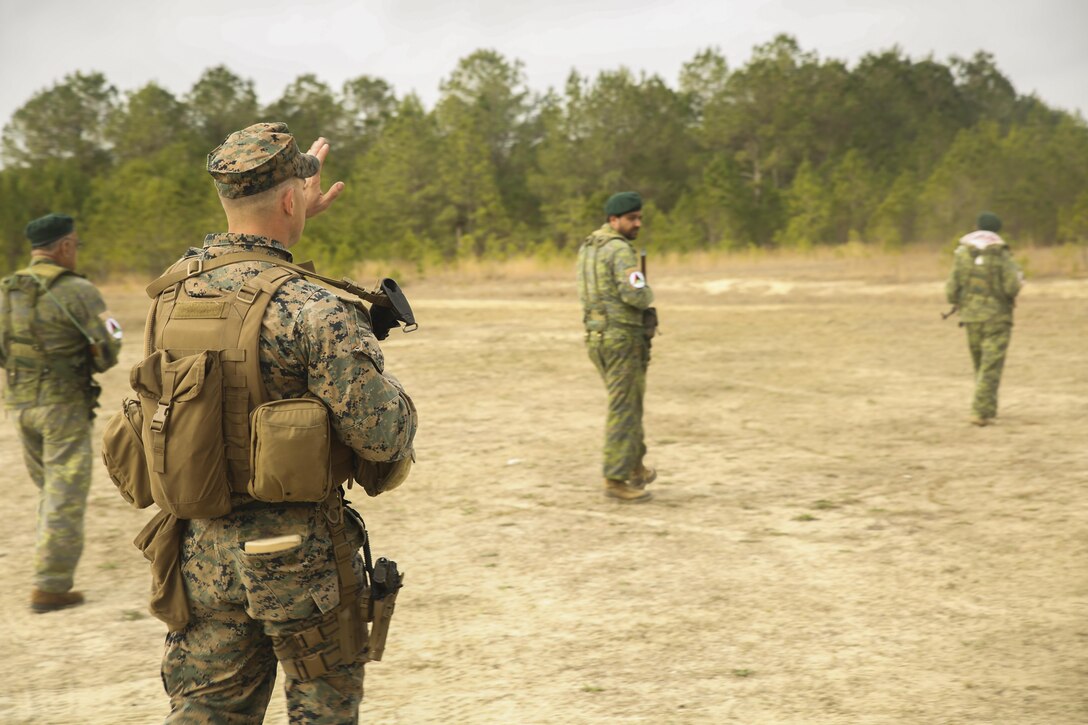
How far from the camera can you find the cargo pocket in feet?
9.58

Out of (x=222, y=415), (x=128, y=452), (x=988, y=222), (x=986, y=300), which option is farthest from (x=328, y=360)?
(x=988, y=222)

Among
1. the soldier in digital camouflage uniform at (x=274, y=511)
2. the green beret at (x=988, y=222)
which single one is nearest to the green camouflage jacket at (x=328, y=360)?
the soldier in digital camouflage uniform at (x=274, y=511)

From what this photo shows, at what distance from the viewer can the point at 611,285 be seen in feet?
25.2

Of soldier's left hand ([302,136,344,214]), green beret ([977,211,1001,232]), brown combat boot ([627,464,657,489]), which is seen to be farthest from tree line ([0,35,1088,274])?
soldier's left hand ([302,136,344,214])

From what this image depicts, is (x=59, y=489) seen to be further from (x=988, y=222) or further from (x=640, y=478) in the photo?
(x=988, y=222)

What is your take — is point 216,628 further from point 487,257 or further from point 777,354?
point 487,257

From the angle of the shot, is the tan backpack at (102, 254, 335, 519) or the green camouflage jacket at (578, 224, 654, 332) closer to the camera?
the tan backpack at (102, 254, 335, 519)

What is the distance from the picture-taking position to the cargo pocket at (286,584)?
292 centimetres

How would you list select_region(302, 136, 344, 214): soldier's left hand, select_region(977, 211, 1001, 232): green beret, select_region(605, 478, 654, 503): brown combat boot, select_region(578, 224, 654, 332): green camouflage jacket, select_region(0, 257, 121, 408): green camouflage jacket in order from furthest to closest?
select_region(977, 211, 1001, 232): green beret
select_region(605, 478, 654, 503): brown combat boot
select_region(578, 224, 654, 332): green camouflage jacket
select_region(0, 257, 121, 408): green camouflage jacket
select_region(302, 136, 344, 214): soldier's left hand

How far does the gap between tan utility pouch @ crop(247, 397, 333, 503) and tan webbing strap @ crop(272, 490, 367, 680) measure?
0.74 ft

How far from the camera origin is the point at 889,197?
113 ft

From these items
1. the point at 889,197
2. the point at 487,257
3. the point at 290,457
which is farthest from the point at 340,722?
the point at 487,257

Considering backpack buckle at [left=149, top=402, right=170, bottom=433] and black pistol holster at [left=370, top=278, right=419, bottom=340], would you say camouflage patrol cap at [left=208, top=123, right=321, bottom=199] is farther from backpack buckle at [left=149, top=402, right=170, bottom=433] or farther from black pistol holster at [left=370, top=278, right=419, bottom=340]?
backpack buckle at [left=149, top=402, right=170, bottom=433]

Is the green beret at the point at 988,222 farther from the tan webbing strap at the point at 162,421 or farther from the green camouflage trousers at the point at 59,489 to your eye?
the tan webbing strap at the point at 162,421
